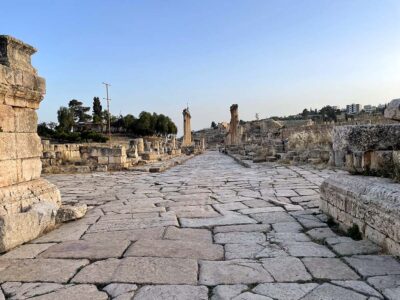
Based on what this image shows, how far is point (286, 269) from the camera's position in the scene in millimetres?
2801

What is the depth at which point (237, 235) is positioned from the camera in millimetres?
3797

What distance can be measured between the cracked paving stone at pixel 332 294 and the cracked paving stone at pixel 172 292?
690 millimetres

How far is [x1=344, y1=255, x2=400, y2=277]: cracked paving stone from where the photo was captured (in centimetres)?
268

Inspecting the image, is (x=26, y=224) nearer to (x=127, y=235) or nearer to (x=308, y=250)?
(x=127, y=235)

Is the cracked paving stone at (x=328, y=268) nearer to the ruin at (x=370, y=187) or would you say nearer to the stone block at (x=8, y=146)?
the ruin at (x=370, y=187)

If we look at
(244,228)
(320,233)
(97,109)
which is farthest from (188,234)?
(97,109)

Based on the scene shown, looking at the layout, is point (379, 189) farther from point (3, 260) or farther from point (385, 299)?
point (3, 260)

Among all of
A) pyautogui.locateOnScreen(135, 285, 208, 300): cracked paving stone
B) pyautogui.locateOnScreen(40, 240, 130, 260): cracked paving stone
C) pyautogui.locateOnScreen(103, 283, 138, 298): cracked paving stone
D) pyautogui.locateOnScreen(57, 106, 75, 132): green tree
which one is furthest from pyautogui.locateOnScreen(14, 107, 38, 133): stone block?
pyautogui.locateOnScreen(57, 106, 75, 132): green tree

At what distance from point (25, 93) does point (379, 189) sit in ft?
13.8

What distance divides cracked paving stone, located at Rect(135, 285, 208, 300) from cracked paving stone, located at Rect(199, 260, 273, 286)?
0.45 feet

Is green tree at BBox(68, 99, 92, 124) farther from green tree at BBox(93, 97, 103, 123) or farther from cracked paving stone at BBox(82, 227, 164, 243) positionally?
cracked paving stone at BBox(82, 227, 164, 243)

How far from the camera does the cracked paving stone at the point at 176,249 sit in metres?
3.17

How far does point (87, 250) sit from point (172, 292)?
1.32 metres

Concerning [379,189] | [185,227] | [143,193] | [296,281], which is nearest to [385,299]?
[296,281]
